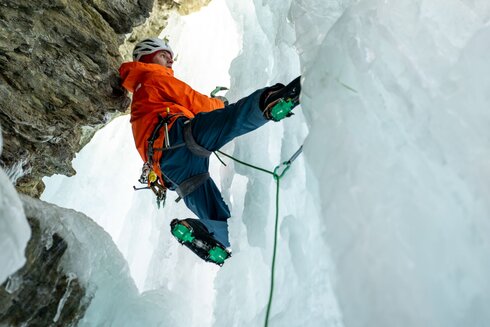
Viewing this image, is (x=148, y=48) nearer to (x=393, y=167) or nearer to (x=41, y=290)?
(x=41, y=290)

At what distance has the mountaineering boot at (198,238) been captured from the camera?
3.25 metres

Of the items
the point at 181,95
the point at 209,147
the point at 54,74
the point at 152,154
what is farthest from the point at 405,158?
the point at 54,74

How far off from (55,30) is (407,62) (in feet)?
10.0

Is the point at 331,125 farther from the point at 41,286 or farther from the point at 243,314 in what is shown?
the point at 243,314

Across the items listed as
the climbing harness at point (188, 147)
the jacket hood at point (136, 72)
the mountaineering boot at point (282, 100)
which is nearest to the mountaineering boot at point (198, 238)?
the climbing harness at point (188, 147)

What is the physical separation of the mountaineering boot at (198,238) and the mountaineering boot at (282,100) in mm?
1189

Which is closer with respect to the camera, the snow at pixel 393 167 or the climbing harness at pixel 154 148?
the snow at pixel 393 167

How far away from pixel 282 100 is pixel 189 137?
2.74 feet

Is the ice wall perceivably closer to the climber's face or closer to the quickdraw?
the quickdraw

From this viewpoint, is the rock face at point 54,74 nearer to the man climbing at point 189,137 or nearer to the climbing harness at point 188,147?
the man climbing at point 189,137

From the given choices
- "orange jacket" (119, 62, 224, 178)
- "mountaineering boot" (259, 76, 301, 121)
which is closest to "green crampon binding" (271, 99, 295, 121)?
"mountaineering boot" (259, 76, 301, 121)

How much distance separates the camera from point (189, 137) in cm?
300

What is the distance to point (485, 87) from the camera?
1475mm

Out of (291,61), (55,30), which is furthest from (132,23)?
(291,61)
